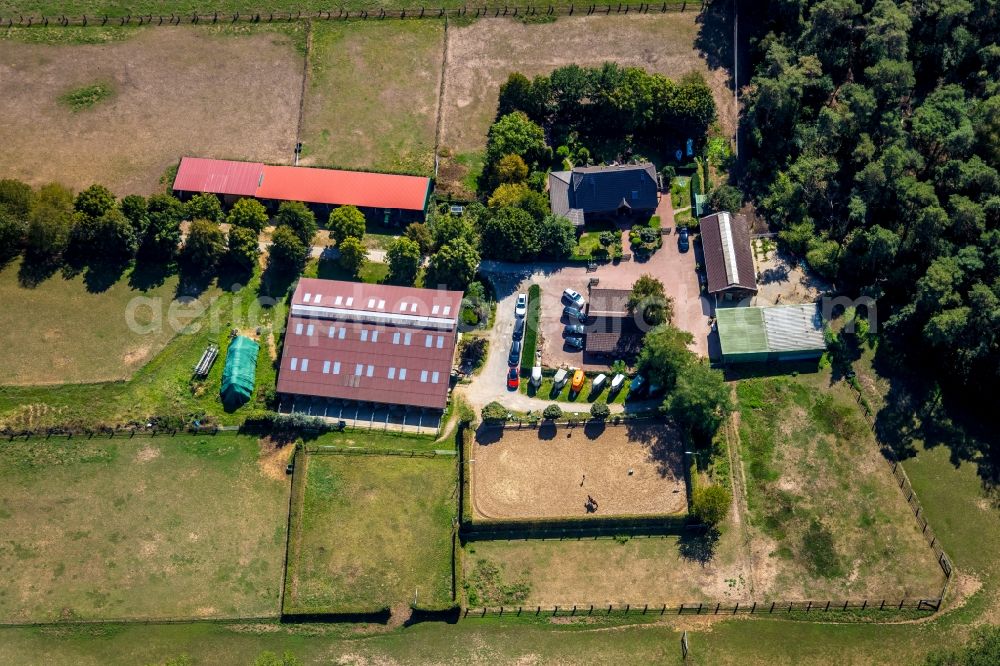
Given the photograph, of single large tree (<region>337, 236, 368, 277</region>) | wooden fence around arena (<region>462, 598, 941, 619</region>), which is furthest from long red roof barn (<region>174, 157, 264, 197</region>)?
wooden fence around arena (<region>462, 598, 941, 619</region>)

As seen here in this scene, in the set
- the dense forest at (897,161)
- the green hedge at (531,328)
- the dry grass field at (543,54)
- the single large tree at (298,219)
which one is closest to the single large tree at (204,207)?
the single large tree at (298,219)

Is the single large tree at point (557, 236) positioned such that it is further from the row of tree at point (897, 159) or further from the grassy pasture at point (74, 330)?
the grassy pasture at point (74, 330)

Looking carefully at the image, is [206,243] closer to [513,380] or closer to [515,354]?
[515,354]

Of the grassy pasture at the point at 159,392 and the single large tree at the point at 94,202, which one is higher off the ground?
the single large tree at the point at 94,202

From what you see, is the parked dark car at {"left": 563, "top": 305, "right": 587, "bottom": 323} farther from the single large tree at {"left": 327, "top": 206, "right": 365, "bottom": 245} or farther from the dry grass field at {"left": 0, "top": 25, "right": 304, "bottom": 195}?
the dry grass field at {"left": 0, "top": 25, "right": 304, "bottom": 195}

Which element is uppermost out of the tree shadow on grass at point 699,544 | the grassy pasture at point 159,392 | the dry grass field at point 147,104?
the dry grass field at point 147,104

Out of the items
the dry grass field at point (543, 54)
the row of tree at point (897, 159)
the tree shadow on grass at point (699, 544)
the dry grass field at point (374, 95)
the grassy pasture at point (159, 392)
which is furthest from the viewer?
the dry grass field at point (543, 54)
